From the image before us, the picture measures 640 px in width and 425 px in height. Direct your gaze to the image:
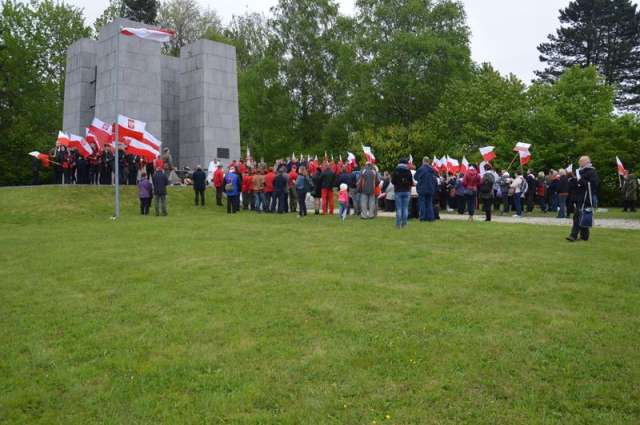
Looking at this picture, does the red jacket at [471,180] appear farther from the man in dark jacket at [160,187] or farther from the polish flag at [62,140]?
the polish flag at [62,140]

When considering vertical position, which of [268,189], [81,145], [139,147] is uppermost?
[81,145]

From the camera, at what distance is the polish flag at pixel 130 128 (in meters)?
19.6

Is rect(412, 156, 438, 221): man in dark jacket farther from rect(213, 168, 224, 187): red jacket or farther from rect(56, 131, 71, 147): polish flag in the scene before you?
rect(56, 131, 71, 147): polish flag

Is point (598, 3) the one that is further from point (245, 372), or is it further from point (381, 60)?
point (245, 372)

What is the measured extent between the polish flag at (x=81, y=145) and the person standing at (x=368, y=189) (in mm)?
12800

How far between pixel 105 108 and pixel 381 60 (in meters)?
23.1

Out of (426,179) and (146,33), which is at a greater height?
(146,33)

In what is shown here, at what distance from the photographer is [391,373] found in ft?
15.1

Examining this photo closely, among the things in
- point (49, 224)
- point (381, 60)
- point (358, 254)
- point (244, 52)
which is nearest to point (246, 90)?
point (244, 52)

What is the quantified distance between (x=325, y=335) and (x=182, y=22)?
49480mm

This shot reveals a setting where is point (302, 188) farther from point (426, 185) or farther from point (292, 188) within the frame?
point (426, 185)

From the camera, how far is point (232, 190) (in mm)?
21656

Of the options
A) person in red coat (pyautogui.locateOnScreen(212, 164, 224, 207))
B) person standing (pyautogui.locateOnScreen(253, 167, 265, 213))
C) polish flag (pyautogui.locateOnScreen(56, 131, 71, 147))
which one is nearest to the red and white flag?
person in red coat (pyautogui.locateOnScreen(212, 164, 224, 207))

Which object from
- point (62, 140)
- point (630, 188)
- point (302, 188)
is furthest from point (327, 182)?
point (630, 188)
